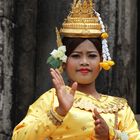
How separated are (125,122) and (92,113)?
252mm

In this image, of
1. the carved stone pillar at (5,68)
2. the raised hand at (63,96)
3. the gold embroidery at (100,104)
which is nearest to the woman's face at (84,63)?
the gold embroidery at (100,104)

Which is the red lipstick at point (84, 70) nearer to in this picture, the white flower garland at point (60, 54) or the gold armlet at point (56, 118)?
the white flower garland at point (60, 54)

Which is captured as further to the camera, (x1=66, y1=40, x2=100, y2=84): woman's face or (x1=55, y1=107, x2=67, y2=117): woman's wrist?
(x1=66, y1=40, x2=100, y2=84): woman's face

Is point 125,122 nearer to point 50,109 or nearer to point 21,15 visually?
point 50,109

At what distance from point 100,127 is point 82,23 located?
67 centimetres

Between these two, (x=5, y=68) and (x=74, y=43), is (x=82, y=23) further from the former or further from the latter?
(x=5, y=68)

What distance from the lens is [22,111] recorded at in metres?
5.30

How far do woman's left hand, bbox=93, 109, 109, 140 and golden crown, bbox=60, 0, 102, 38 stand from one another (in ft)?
1.82

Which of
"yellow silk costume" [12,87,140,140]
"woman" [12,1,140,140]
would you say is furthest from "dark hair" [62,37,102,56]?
"yellow silk costume" [12,87,140,140]

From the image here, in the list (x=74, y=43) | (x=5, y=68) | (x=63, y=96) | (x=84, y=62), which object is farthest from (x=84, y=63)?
(x=5, y=68)

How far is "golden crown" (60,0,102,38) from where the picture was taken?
454cm

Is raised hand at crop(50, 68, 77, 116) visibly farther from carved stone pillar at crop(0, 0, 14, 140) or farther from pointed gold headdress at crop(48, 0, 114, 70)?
carved stone pillar at crop(0, 0, 14, 140)

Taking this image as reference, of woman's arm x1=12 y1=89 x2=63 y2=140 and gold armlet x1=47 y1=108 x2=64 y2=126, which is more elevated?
gold armlet x1=47 y1=108 x2=64 y2=126

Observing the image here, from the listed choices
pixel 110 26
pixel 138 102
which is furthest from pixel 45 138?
pixel 138 102
